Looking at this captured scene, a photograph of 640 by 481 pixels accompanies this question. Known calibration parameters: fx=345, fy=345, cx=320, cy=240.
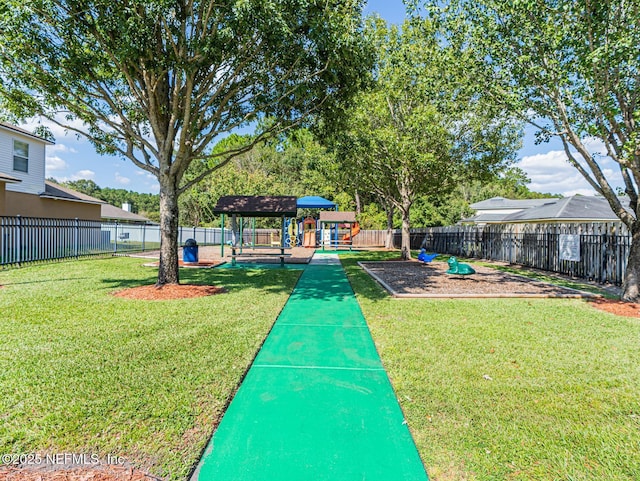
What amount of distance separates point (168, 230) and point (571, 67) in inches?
400

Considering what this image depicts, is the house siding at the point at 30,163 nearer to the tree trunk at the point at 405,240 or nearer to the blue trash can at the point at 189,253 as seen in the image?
the blue trash can at the point at 189,253

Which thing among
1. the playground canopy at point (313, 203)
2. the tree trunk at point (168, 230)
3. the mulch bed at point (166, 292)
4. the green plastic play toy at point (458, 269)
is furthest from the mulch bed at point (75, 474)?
the playground canopy at point (313, 203)

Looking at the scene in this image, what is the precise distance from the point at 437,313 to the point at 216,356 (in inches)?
171

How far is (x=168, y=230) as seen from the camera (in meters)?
8.59

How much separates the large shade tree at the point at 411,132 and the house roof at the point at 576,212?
6.37 m

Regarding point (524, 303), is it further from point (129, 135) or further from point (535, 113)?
point (129, 135)

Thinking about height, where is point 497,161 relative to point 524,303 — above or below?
above

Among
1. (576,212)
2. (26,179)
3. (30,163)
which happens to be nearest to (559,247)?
(576,212)

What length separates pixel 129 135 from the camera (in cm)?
934

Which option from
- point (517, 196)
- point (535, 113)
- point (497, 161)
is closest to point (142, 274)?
point (535, 113)

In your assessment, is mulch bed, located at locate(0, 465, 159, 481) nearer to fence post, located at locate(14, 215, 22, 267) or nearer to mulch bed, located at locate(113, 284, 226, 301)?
mulch bed, located at locate(113, 284, 226, 301)

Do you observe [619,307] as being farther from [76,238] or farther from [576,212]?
[76,238]

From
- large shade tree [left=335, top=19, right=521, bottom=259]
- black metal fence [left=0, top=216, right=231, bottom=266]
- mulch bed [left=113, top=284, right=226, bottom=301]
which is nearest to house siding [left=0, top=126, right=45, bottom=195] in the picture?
black metal fence [left=0, top=216, right=231, bottom=266]

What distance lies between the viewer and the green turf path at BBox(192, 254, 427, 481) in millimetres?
2406
